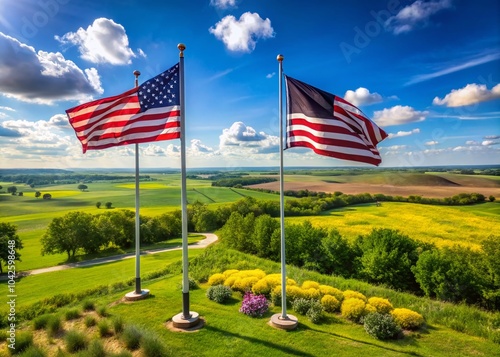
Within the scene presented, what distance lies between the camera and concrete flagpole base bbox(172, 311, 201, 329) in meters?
9.53

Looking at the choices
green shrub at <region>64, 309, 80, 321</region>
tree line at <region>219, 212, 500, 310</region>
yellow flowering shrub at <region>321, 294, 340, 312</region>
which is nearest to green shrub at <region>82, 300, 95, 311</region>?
green shrub at <region>64, 309, 80, 321</region>

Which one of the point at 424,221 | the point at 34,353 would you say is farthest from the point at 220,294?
the point at 424,221

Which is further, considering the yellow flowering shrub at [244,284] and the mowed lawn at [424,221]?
the mowed lawn at [424,221]

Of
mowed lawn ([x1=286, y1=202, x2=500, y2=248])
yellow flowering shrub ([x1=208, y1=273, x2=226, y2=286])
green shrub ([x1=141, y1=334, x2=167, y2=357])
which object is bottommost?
mowed lawn ([x1=286, y1=202, x2=500, y2=248])

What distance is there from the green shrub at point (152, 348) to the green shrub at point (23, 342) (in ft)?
12.9

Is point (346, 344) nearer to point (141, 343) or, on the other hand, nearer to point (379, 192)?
point (141, 343)

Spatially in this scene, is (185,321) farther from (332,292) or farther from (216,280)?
(332,292)

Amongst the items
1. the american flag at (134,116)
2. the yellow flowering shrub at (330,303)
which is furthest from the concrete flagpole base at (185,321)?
the american flag at (134,116)

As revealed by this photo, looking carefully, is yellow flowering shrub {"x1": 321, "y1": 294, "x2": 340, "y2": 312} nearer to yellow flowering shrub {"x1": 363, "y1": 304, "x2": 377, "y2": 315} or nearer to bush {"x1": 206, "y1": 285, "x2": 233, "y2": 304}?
yellow flowering shrub {"x1": 363, "y1": 304, "x2": 377, "y2": 315}

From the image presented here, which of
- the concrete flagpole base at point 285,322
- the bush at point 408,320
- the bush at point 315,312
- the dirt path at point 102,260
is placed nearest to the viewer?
the concrete flagpole base at point 285,322

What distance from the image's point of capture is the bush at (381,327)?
380 inches

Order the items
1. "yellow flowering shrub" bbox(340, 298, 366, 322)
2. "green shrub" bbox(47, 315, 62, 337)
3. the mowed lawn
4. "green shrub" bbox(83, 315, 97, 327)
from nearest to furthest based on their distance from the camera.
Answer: "green shrub" bbox(47, 315, 62, 337) → "green shrub" bbox(83, 315, 97, 327) → "yellow flowering shrub" bbox(340, 298, 366, 322) → the mowed lawn

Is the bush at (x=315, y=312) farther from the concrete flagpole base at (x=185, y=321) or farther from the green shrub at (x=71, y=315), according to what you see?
the green shrub at (x=71, y=315)

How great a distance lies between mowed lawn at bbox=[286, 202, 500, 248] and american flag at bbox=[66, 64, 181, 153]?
2966 cm
